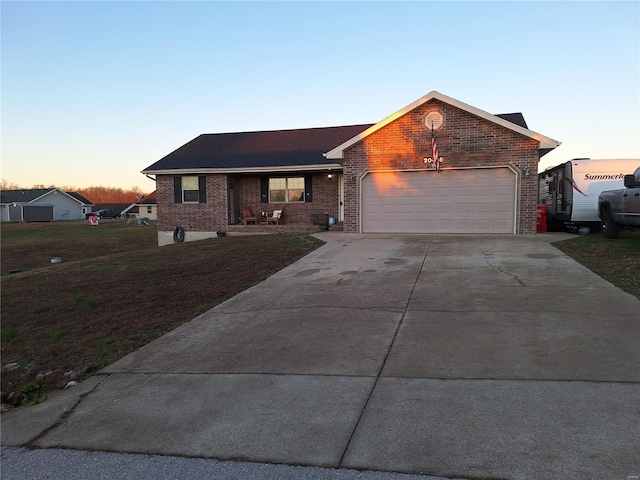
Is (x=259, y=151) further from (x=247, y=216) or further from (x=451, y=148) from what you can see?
(x=451, y=148)

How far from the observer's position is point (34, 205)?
221ft

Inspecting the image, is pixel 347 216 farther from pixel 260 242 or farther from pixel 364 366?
pixel 364 366

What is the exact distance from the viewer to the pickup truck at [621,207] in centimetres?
1126

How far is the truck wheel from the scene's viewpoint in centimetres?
1252

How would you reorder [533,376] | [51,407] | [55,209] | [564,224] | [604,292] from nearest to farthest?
[533,376]
[51,407]
[604,292]
[564,224]
[55,209]

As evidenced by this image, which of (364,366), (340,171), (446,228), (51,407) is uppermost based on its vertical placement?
(340,171)

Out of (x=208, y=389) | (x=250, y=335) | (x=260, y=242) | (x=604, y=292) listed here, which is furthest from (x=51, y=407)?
(x=260, y=242)

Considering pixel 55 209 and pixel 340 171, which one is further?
pixel 55 209

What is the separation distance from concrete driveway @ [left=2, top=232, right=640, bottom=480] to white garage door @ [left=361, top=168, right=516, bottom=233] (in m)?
7.58

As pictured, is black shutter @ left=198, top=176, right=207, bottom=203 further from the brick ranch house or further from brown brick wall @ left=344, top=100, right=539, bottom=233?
brown brick wall @ left=344, top=100, right=539, bottom=233

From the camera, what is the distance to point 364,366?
482cm

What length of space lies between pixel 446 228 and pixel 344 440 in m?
12.9

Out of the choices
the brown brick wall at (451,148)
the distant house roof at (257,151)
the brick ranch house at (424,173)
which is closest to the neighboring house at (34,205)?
the distant house roof at (257,151)

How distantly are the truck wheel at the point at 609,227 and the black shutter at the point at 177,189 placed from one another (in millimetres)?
16089
